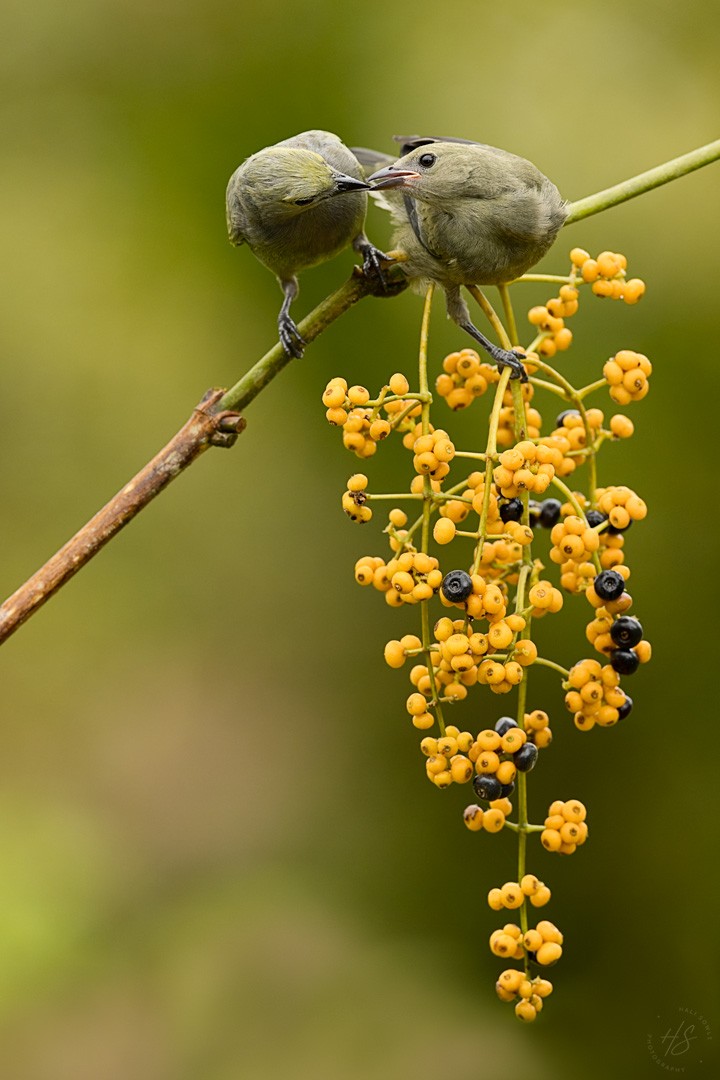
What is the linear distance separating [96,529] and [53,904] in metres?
2.32

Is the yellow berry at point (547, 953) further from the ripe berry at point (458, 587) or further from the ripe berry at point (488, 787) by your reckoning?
the ripe berry at point (458, 587)

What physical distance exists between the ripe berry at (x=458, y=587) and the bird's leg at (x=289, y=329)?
478mm

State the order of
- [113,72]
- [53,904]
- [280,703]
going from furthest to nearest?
[280,703] < [113,72] < [53,904]

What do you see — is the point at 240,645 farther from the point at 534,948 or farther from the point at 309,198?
the point at 534,948

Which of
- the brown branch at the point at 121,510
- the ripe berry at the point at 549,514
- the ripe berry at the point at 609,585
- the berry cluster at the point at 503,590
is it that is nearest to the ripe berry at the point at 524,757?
the berry cluster at the point at 503,590

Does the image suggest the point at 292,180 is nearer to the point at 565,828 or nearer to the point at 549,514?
the point at 549,514

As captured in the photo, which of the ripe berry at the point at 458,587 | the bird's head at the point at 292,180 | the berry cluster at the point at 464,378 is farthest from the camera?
the bird's head at the point at 292,180

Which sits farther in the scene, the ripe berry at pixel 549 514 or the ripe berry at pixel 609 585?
the ripe berry at pixel 549 514

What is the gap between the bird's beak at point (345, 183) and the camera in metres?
2.33

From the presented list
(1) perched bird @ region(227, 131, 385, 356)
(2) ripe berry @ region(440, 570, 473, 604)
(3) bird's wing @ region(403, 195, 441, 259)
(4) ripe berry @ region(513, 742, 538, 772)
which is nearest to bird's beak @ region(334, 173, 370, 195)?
(1) perched bird @ region(227, 131, 385, 356)

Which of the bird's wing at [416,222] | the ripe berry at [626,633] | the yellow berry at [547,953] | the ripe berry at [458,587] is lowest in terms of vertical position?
the yellow berry at [547,953]

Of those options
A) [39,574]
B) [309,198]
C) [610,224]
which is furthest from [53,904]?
[610,224]

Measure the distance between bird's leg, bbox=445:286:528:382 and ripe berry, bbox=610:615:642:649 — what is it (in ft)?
1.46

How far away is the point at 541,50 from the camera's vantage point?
442cm
